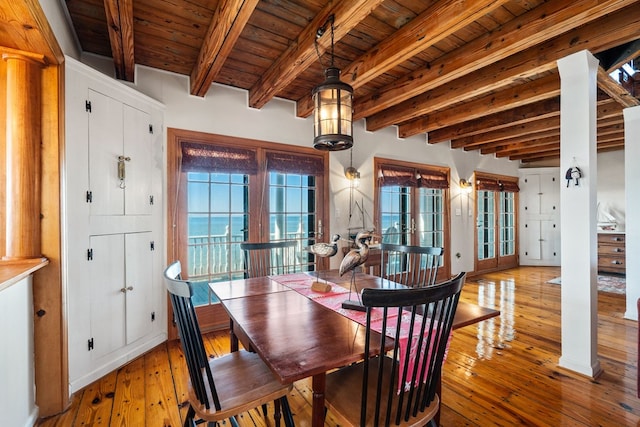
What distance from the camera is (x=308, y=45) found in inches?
88.7

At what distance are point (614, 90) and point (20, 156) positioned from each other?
5.02 metres

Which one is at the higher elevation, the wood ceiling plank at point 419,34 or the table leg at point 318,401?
the wood ceiling plank at point 419,34

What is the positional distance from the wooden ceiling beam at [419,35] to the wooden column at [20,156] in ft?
7.63

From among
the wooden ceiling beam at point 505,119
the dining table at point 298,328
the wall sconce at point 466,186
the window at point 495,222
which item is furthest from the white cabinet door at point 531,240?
→ the dining table at point 298,328

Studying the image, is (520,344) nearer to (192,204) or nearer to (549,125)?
(549,125)

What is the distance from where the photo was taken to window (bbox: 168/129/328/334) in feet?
10.1

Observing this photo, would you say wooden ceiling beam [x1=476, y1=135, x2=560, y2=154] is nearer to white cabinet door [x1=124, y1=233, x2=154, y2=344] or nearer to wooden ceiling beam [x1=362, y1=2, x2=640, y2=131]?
wooden ceiling beam [x1=362, y1=2, x2=640, y2=131]

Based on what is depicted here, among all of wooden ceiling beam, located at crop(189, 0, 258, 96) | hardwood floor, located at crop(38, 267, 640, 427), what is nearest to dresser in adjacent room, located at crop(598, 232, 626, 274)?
hardwood floor, located at crop(38, 267, 640, 427)

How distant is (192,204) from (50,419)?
6.33 feet

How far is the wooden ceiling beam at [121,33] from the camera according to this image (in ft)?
5.76

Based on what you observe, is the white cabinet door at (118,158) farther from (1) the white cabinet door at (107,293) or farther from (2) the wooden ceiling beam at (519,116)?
(2) the wooden ceiling beam at (519,116)

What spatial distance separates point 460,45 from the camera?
103 inches

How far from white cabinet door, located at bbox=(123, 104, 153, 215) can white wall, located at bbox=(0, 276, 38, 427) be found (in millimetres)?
974

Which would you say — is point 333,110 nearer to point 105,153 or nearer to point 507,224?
point 105,153
